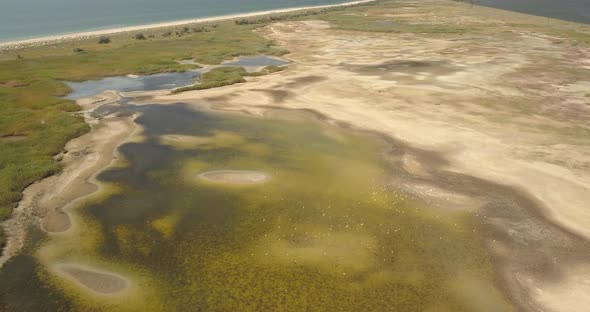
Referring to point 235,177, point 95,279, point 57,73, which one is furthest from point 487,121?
point 57,73

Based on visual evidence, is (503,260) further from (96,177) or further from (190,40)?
(190,40)

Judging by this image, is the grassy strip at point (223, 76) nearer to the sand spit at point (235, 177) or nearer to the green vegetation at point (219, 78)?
the green vegetation at point (219, 78)

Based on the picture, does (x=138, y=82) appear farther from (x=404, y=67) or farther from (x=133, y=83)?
(x=404, y=67)

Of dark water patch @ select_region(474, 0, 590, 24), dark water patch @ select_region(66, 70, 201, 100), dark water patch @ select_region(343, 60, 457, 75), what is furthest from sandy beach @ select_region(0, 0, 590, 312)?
dark water patch @ select_region(474, 0, 590, 24)

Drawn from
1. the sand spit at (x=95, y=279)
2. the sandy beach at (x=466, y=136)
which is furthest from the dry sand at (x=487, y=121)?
the sand spit at (x=95, y=279)

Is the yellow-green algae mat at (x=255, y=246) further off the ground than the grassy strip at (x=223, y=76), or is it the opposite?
the grassy strip at (x=223, y=76)

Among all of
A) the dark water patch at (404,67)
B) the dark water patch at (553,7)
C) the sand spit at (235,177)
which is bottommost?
the sand spit at (235,177)

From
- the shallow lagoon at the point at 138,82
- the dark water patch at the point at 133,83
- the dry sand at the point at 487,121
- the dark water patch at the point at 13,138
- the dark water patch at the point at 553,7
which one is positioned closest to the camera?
the dry sand at the point at 487,121
